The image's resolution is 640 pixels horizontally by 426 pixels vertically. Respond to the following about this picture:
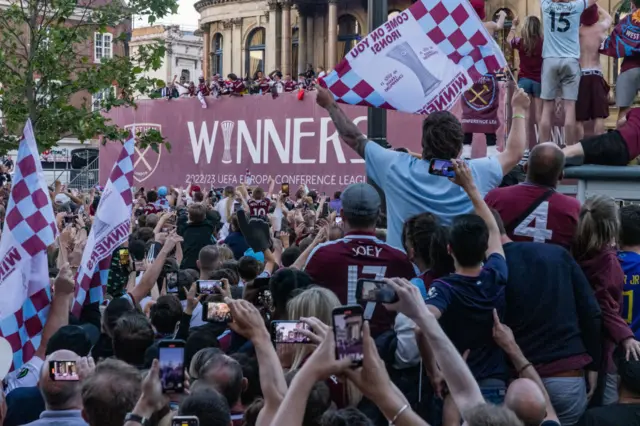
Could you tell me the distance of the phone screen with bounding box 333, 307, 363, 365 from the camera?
3381 millimetres

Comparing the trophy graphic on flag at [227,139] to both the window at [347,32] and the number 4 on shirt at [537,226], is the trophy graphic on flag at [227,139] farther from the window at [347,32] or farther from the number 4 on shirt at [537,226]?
the number 4 on shirt at [537,226]

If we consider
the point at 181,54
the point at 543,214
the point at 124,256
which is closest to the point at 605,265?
the point at 543,214

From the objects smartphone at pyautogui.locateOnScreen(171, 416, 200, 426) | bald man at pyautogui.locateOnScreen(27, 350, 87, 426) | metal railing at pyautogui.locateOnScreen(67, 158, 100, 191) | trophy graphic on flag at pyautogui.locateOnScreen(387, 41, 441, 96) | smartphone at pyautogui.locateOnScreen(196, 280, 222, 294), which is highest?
trophy graphic on flag at pyautogui.locateOnScreen(387, 41, 441, 96)

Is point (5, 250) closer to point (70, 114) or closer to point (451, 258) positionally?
point (451, 258)

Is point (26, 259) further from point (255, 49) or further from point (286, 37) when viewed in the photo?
point (255, 49)

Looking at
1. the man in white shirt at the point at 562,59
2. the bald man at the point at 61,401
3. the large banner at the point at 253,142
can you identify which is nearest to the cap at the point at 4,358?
the bald man at the point at 61,401

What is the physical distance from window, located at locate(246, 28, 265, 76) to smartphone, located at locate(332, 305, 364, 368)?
4882cm

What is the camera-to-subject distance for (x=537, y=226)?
572cm

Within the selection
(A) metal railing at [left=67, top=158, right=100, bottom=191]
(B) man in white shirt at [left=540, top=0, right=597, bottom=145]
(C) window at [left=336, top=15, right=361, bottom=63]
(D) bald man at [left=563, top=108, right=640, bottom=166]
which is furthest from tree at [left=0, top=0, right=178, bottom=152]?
(C) window at [left=336, top=15, right=361, bottom=63]

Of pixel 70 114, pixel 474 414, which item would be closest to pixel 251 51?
pixel 70 114

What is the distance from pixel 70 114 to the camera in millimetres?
16453

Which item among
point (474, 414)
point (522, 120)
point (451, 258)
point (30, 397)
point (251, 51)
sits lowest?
point (30, 397)

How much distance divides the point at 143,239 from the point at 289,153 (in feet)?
58.1

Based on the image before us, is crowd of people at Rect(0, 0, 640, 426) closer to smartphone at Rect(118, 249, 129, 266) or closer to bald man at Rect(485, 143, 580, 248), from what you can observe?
bald man at Rect(485, 143, 580, 248)
